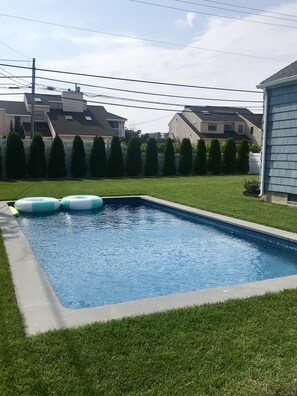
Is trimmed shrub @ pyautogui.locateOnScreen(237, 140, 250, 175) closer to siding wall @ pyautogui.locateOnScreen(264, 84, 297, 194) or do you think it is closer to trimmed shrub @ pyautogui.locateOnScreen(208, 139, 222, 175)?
trimmed shrub @ pyautogui.locateOnScreen(208, 139, 222, 175)

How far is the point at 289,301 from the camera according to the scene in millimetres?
3816

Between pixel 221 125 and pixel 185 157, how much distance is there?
19167mm

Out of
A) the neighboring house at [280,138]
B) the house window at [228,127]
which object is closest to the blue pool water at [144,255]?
the neighboring house at [280,138]

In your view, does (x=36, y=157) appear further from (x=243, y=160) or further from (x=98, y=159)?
(x=243, y=160)

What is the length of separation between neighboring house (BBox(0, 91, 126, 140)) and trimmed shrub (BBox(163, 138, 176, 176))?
42.5 feet

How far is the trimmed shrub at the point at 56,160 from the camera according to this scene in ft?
65.8

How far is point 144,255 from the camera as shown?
6.79m

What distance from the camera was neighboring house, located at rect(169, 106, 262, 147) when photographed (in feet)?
131

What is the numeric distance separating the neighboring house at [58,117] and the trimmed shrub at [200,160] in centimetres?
1348

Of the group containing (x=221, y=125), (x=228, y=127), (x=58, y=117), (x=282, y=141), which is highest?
(x=58, y=117)

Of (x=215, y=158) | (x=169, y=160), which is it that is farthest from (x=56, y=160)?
(x=215, y=158)

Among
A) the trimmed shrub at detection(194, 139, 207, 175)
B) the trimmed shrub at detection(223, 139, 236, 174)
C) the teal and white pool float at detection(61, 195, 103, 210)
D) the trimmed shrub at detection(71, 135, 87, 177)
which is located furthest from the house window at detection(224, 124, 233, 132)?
the teal and white pool float at detection(61, 195, 103, 210)

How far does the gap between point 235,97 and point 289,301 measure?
83.4 feet

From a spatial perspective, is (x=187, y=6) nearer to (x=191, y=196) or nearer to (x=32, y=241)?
(x=191, y=196)
